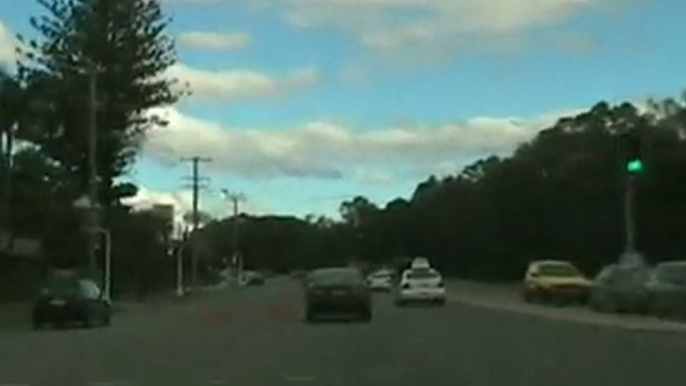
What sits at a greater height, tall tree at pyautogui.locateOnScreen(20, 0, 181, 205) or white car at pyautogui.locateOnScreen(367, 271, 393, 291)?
tall tree at pyautogui.locateOnScreen(20, 0, 181, 205)

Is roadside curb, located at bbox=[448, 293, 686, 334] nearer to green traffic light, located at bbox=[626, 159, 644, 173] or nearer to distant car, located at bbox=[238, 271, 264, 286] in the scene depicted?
green traffic light, located at bbox=[626, 159, 644, 173]

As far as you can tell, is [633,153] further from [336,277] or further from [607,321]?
[336,277]

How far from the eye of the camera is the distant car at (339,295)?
1829 inches

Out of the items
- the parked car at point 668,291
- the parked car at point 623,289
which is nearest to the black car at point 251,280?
the parked car at point 623,289

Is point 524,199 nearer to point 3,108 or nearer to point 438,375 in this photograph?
point 3,108

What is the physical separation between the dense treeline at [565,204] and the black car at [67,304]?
36.8m

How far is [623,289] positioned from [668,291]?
496cm

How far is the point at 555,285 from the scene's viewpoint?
59.8 meters

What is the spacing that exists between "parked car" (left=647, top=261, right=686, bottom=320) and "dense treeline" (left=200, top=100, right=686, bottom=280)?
1291 inches

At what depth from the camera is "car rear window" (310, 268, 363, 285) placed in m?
46.6

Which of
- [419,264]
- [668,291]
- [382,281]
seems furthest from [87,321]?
[382,281]

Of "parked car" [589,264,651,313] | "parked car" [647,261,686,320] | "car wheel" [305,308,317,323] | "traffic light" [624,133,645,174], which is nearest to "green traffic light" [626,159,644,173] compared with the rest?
"traffic light" [624,133,645,174]

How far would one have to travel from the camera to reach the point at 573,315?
48.8 metres

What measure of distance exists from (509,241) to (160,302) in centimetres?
3167
